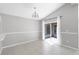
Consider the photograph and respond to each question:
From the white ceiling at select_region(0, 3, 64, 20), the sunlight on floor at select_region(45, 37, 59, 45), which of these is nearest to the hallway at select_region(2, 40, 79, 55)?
the sunlight on floor at select_region(45, 37, 59, 45)

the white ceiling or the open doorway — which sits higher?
the white ceiling

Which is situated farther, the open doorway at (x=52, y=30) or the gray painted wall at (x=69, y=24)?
the open doorway at (x=52, y=30)

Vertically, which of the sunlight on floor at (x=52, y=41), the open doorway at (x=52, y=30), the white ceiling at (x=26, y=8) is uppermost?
the white ceiling at (x=26, y=8)

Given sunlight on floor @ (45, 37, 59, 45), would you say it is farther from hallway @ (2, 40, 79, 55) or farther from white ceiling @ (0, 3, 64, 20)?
white ceiling @ (0, 3, 64, 20)

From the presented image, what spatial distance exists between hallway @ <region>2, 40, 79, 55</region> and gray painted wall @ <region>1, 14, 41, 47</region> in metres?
0.12

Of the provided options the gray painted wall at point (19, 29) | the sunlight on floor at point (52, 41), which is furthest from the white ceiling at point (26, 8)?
the sunlight on floor at point (52, 41)

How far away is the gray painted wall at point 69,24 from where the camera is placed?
168cm

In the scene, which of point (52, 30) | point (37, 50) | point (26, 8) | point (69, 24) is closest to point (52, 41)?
point (52, 30)

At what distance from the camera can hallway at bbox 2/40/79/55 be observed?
1645mm

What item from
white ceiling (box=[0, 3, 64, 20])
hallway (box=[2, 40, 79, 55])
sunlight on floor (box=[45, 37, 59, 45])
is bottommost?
hallway (box=[2, 40, 79, 55])

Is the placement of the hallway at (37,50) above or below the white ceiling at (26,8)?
below

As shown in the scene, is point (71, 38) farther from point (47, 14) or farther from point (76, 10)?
point (47, 14)

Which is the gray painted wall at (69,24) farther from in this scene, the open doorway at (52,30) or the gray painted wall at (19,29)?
the gray painted wall at (19,29)

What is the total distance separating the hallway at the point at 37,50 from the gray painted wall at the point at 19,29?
118 millimetres
